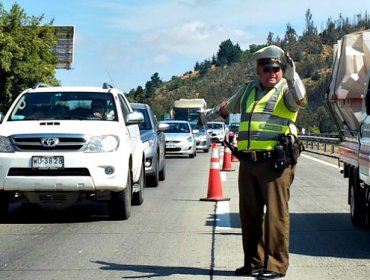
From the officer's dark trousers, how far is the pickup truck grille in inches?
152

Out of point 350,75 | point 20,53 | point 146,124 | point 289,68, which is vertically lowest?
point 146,124

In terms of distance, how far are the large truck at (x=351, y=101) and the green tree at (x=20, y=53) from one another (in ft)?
120

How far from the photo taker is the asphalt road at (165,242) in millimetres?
7684

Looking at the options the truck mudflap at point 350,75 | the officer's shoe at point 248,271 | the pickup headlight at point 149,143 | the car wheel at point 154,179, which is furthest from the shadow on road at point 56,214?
the officer's shoe at point 248,271

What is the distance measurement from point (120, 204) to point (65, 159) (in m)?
1.12

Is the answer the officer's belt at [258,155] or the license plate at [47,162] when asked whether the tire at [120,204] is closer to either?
the license plate at [47,162]

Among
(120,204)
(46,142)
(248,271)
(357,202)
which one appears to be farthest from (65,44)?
(248,271)

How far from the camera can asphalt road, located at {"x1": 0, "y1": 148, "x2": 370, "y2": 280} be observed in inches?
303

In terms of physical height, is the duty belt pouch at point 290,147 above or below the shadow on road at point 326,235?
above

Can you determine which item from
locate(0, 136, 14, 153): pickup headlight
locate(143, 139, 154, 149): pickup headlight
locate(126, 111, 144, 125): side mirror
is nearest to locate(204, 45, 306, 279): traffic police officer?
locate(0, 136, 14, 153): pickup headlight

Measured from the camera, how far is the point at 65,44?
61281 millimetres

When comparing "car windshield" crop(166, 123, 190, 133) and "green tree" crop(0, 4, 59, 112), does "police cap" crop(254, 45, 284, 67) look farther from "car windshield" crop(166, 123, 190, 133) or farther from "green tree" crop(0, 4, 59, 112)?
"green tree" crop(0, 4, 59, 112)

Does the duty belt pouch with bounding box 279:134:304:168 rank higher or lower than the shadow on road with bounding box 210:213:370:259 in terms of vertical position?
higher

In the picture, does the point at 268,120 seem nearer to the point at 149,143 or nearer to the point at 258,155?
the point at 258,155
